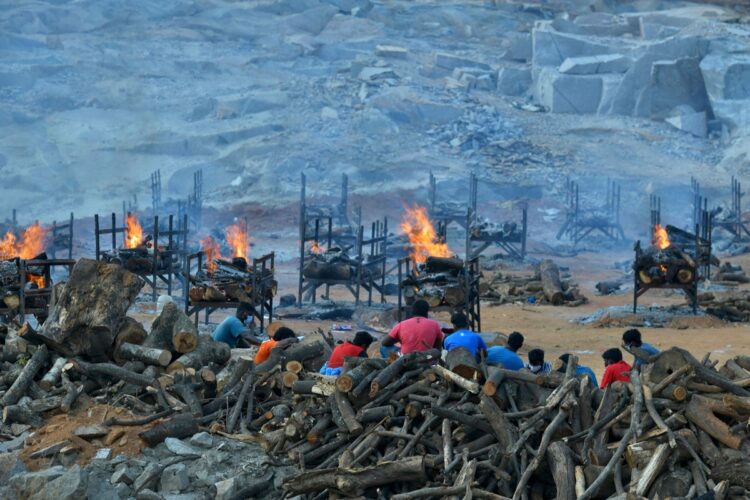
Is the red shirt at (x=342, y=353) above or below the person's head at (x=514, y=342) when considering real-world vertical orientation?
below

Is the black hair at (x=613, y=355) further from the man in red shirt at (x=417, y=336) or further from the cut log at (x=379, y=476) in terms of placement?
the cut log at (x=379, y=476)

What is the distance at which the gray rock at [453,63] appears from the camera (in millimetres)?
76431

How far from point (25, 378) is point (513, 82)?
61950 mm

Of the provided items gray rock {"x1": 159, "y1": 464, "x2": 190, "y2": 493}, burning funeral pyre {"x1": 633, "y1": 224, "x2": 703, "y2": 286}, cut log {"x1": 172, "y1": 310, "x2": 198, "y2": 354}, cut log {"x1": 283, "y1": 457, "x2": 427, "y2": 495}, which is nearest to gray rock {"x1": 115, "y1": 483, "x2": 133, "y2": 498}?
gray rock {"x1": 159, "y1": 464, "x2": 190, "y2": 493}

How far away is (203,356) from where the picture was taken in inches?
619

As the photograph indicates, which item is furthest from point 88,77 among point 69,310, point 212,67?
point 69,310

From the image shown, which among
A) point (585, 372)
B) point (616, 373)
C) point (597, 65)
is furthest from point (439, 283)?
point (597, 65)

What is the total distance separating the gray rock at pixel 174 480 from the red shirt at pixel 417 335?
311cm

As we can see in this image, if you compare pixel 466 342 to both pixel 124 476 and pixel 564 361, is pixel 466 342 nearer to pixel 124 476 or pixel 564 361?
pixel 564 361

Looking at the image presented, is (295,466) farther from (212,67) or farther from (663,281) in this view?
(212,67)

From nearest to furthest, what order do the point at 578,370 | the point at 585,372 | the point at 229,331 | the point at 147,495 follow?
the point at 147,495 → the point at 585,372 → the point at 578,370 → the point at 229,331

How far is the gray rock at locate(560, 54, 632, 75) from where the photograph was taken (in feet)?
235

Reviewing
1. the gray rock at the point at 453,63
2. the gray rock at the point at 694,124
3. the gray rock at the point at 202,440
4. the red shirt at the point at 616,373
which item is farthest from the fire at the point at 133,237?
the gray rock at the point at 453,63

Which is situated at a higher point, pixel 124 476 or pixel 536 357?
pixel 536 357
